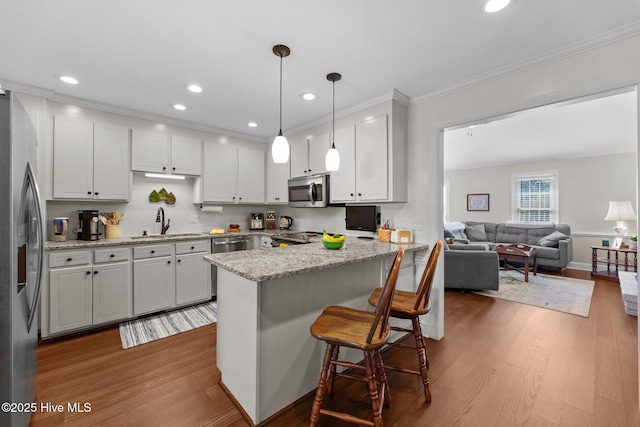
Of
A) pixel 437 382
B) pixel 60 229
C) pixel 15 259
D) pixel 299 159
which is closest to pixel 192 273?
pixel 60 229

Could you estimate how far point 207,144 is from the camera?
4.06m

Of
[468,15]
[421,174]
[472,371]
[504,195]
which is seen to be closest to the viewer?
[468,15]

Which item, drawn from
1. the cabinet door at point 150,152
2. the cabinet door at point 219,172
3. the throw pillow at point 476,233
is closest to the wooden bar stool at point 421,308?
the cabinet door at point 219,172

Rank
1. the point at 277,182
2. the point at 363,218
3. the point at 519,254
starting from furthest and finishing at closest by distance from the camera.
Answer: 1. the point at 519,254
2. the point at 277,182
3. the point at 363,218

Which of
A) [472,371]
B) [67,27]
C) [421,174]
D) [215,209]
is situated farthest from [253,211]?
[472,371]

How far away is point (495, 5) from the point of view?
1654 millimetres

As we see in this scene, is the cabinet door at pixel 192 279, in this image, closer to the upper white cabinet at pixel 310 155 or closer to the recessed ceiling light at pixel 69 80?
the upper white cabinet at pixel 310 155

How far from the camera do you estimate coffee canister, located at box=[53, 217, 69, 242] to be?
2.96 meters

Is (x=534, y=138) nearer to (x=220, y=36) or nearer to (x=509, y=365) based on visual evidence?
(x=509, y=365)

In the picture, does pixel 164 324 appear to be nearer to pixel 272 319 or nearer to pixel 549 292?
pixel 272 319

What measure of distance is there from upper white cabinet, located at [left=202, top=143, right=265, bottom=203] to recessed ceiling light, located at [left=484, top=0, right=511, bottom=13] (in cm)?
354

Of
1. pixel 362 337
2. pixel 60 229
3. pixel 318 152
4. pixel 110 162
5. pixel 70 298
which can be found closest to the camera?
pixel 362 337

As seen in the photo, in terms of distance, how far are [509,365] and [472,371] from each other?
365 millimetres

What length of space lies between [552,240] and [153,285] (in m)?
7.15
